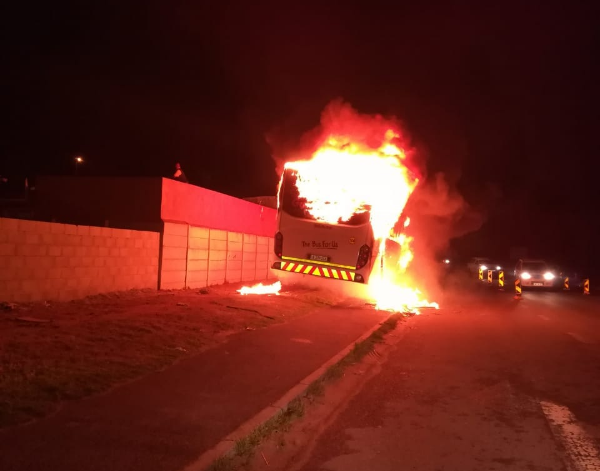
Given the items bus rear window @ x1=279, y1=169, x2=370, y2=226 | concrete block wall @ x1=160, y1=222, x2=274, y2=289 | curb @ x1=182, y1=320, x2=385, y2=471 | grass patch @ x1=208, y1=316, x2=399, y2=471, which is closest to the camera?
curb @ x1=182, y1=320, x2=385, y2=471

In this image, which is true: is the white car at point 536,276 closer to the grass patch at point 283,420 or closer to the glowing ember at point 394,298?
the glowing ember at point 394,298

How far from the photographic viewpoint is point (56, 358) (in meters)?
7.14

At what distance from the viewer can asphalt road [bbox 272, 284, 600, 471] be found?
5.05 m

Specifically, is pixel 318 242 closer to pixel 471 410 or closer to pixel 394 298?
pixel 394 298

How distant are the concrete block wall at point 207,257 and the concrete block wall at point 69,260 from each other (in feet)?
2.12

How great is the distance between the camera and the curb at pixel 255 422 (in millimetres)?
4415

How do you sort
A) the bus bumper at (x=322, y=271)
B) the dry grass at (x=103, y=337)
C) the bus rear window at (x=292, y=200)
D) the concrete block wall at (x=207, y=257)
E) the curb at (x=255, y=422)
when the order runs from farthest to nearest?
the concrete block wall at (x=207, y=257) < the bus rear window at (x=292, y=200) < the bus bumper at (x=322, y=271) < the dry grass at (x=103, y=337) < the curb at (x=255, y=422)

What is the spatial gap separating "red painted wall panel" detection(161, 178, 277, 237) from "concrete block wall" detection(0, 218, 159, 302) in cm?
151

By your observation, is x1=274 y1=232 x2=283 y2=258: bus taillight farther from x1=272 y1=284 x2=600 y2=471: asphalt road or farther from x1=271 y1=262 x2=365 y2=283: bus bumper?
x1=272 y1=284 x2=600 y2=471: asphalt road

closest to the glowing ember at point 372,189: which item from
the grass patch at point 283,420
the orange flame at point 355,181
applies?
the orange flame at point 355,181

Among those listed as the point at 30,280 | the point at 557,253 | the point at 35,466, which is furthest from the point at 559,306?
the point at 557,253

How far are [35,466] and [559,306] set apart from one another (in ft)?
61.0

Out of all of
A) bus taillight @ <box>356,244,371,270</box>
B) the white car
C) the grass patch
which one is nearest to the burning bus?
bus taillight @ <box>356,244,371,270</box>

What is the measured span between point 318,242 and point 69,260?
246 inches
